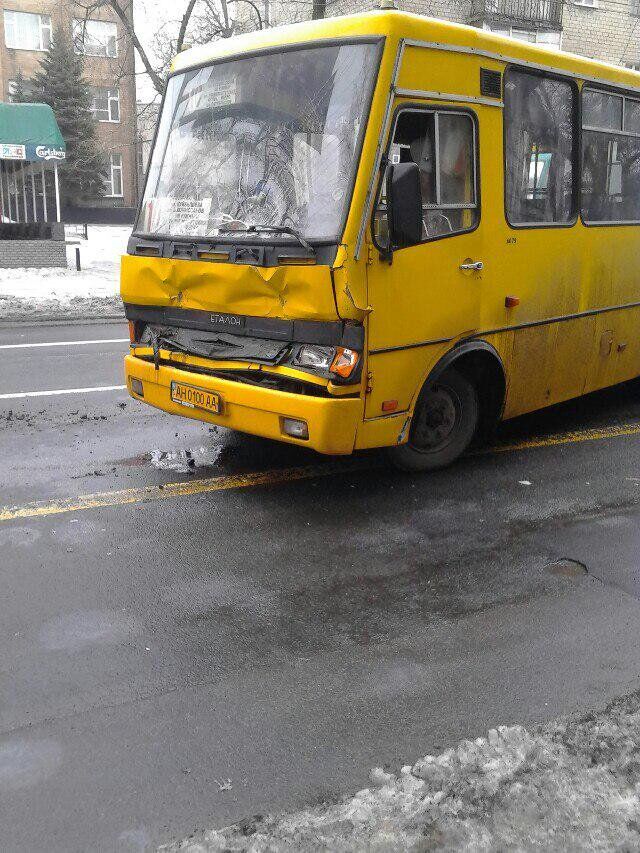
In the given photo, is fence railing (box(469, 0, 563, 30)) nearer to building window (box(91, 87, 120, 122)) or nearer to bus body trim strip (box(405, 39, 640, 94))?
bus body trim strip (box(405, 39, 640, 94))

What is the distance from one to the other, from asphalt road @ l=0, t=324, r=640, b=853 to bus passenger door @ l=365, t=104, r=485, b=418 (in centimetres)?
95

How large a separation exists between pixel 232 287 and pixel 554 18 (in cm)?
3099

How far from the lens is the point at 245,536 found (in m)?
5.09

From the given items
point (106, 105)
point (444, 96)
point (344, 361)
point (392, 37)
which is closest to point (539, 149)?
point (444, 96)

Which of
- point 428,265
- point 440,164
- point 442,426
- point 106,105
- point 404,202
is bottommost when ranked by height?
point 442,426

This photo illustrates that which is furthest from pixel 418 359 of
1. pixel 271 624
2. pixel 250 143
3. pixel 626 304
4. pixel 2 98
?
pixel 2 98

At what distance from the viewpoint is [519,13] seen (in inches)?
1228

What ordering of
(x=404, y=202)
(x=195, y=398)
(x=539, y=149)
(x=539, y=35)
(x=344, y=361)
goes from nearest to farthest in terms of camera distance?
1. (x=404, y=202)
2. (x=344, y=361)
3. (x=195, y=398)
4. (x=539, y=149)
5. (x=539, y=35)

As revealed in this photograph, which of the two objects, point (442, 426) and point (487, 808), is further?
point (442, 426)

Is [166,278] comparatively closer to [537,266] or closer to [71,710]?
[537,266]

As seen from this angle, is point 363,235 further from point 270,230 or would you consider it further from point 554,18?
point 554,18

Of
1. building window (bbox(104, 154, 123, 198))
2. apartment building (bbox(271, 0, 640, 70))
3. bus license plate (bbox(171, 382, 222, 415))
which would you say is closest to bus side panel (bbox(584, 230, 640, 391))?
bus license plate (bbox(171, 382, 222, 415))

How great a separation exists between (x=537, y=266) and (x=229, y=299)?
2415mm

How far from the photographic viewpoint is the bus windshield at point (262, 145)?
5102mm
